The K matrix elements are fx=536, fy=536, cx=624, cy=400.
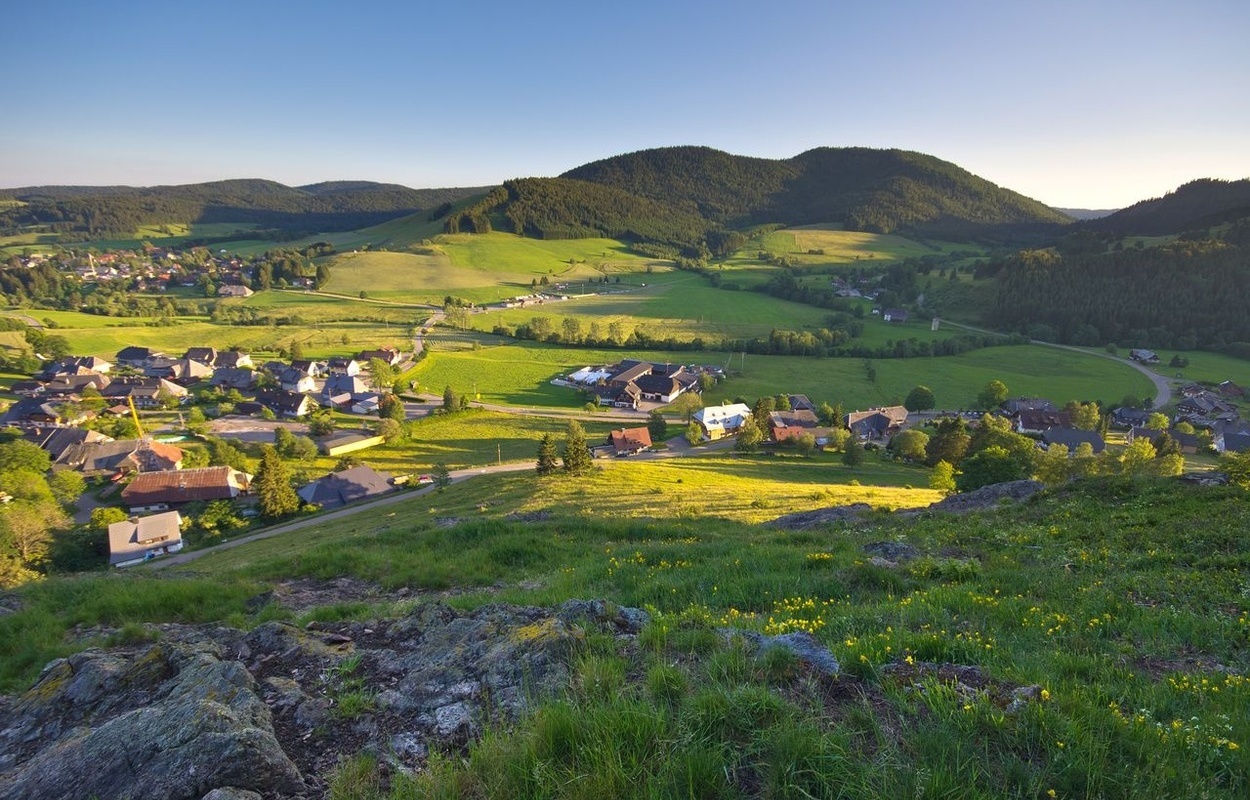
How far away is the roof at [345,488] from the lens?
142 feet

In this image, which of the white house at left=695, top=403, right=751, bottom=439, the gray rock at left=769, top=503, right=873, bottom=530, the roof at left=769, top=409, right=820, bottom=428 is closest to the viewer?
the gray rock at left=769, top=503, right=873, bottom=530

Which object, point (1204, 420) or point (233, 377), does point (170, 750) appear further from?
point (1204, 420)

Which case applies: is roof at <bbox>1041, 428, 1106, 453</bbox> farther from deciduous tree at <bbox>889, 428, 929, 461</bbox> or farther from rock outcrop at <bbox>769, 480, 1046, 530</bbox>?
rock outcrop at <bbox>769, 480, 1046, 530</bbox>

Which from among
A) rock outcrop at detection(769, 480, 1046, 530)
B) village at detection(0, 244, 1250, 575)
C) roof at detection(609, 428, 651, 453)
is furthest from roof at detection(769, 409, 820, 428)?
rock outcrop at detection(769, 480, 1046, 530)

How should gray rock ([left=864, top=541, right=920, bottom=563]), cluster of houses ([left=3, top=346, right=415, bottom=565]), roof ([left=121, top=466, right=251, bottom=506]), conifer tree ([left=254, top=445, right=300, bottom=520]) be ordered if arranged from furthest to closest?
roof ([left=121, top=466, right=251, bottom=506]) < cluster of houses ([left=3, top=346, right=415, bottom=565]) < conifer tree ([left=254, top=445, right=300, bottom=520]) < gray rock ([left=864, top=541, right=920, bottom=563])

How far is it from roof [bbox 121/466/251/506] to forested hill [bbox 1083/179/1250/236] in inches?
8123

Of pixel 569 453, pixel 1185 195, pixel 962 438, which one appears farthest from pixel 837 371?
pixel 1185 195

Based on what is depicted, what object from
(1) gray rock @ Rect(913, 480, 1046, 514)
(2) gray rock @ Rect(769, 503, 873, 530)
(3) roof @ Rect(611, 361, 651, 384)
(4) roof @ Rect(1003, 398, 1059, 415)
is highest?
(1) gray rock @ Rect(913, 480, 1046, 514)

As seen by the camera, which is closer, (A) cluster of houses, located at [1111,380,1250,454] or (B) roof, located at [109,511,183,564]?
(B) roof, located at [109,511,183,564]

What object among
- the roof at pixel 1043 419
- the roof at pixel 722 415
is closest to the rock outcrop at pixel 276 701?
the roof at pixel 722 415

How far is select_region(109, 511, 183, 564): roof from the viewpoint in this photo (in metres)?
34.4

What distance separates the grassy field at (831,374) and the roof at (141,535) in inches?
1579

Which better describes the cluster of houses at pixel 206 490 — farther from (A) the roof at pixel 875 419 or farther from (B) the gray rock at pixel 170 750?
(A) the roof at pixel 875 419

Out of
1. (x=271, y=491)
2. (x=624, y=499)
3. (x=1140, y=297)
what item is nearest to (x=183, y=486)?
(x=271, y=491)
